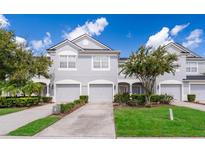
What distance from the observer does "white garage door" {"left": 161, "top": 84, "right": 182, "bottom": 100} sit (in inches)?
1062

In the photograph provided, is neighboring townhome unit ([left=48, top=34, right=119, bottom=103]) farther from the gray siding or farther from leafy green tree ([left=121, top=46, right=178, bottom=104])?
leafy green tree ([left=121, top=46, right=178, bottom=104])

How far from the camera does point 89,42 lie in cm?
2970

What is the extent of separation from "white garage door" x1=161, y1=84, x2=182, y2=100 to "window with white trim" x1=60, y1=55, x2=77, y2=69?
11.8 meters

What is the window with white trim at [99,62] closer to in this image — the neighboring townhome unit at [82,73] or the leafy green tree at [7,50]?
the neighboring townhome unit at [82,73]

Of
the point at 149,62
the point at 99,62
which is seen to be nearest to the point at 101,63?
the point at 99,62

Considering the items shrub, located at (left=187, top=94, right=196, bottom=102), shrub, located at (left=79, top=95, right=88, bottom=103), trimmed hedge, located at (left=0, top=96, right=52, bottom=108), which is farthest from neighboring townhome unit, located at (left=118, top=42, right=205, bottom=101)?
trimmed hedge, located at (left=0, top=96, right=52, bottom=108)

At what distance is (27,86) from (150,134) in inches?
646

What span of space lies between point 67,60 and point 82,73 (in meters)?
2.45

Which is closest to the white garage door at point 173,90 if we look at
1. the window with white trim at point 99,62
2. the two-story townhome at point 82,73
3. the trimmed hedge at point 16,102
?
the two-story townhome at point 82,73

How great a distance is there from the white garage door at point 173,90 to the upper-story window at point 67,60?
11.8m

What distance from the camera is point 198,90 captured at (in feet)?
91.4

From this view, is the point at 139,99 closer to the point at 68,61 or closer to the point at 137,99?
the point at 137,99

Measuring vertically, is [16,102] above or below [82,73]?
below
